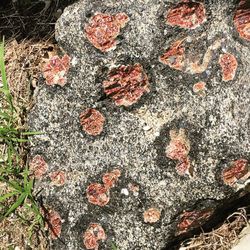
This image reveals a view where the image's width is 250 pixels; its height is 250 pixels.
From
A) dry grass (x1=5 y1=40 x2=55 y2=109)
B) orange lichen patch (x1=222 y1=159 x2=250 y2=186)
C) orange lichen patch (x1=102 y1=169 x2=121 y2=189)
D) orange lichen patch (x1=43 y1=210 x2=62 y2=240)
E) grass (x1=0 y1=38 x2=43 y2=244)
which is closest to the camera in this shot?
orange lichen patch (x1=222 y1=159 x2=250 y2=186)

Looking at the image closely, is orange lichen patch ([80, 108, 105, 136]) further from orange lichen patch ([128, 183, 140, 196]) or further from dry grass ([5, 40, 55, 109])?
dry grass ([5, 40, 55, 109])

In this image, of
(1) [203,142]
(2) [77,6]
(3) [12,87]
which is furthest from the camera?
(3) [12,87]

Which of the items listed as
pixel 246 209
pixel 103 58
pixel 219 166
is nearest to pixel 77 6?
pixel 103 58

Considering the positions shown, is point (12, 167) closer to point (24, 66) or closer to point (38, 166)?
point (38, 166)

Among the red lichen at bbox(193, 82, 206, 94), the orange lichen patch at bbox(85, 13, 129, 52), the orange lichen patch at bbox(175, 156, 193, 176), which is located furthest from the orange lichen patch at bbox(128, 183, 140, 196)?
the orange lichen patch at bbox(85, 13, 129, 52)

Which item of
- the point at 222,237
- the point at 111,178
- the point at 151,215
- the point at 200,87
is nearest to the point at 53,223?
the point at 111,178

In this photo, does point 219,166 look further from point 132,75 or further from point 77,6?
point 77,6
